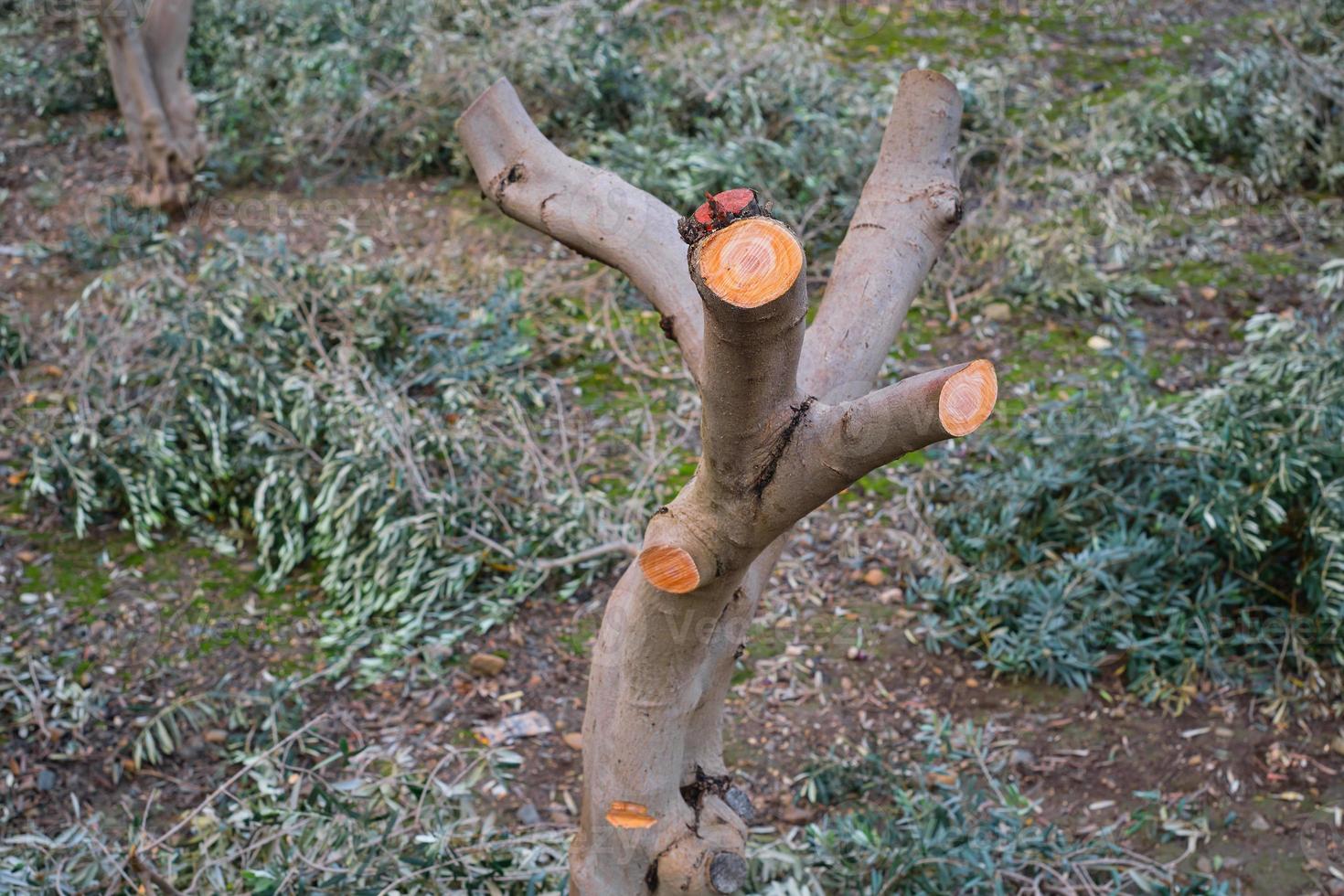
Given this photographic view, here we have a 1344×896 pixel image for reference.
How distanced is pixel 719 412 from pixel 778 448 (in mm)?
101

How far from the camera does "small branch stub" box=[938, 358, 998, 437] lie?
1438mm

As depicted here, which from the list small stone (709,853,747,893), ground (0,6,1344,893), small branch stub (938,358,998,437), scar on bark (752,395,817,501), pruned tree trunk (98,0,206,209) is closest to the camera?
small branch stub (938,358,998,437)

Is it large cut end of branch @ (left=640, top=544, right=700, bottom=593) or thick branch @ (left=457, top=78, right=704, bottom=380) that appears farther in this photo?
thick branch @ (left=457, top=78, right=704, bottom=380)

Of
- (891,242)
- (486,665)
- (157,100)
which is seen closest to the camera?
(891,242)

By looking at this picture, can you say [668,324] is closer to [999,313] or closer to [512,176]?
[512,176]

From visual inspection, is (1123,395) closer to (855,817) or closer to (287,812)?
(855,817)

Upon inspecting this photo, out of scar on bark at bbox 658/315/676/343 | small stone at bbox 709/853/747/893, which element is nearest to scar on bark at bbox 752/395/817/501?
scar on bark at bbox 658/315/676/343

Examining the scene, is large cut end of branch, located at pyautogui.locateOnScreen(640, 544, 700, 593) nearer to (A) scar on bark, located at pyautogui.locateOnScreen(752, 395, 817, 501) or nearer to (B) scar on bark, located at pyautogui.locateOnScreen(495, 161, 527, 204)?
(A) scar on bark, located at pyautogui.locateOnScreen(752, 395, 817, 501)

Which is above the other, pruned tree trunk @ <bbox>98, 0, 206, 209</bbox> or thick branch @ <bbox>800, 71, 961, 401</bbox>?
thick branch @ <bbox>800, 71, 961, 401</bbox>

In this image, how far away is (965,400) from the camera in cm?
145

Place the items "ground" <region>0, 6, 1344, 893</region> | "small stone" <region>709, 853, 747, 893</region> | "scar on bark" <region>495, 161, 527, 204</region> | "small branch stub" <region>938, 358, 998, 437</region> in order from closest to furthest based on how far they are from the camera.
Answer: "small branch stub" <region>938, 358, 998, 437</region> → "small stone" <region>709, 853, 747, 893</region> → "scar on bark" <region>495, 161, 527, 204</region> → "ground" <region>0, 6, 1344, 893</region>

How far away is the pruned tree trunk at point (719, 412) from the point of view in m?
1.50

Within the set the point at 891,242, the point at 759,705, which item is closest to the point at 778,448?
the point at 891,242

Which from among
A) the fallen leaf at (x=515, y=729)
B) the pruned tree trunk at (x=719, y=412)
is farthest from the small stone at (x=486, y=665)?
the pruned tree trunk at (x=719, y=412)
